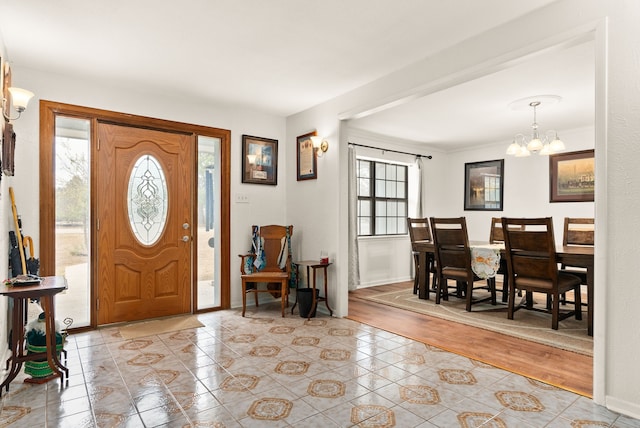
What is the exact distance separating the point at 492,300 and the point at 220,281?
3.32 m

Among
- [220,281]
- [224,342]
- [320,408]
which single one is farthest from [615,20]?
[220,281]

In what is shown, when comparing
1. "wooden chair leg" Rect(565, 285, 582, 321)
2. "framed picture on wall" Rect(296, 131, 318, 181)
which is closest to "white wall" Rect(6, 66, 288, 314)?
"framed picture on wall" Rect(296, 131, 318, 181)

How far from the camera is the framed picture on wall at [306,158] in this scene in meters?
4.48

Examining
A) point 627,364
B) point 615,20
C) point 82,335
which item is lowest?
point 82,335

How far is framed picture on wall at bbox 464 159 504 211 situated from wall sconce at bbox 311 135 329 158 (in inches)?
147

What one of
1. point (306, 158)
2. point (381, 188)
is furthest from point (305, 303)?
point (381, 188)

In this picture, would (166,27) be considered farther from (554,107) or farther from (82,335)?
(554,107)

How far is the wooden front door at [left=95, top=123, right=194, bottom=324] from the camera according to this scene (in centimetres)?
377

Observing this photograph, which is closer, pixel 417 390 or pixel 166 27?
pixel 417 390

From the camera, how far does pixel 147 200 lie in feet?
13.2

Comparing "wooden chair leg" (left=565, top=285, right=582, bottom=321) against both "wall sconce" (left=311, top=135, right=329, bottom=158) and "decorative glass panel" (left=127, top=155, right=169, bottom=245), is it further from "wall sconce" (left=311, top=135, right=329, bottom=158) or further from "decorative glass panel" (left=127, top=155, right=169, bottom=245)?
"decorative glass panel" (left=127, top=155, right=169, bottom=245)

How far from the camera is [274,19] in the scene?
8.41 ft

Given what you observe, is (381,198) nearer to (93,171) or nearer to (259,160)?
(259,160)

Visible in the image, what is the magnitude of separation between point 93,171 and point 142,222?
2.22 feet
